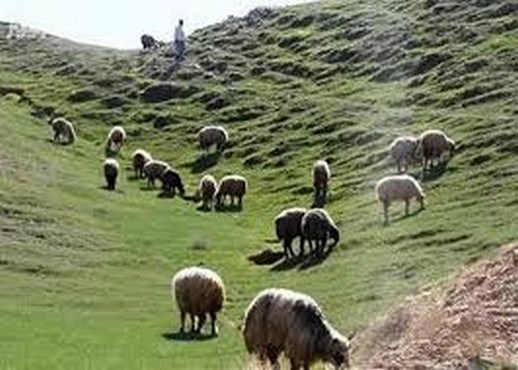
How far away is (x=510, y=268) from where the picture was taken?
23.8 m

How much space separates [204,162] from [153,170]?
10.0 m

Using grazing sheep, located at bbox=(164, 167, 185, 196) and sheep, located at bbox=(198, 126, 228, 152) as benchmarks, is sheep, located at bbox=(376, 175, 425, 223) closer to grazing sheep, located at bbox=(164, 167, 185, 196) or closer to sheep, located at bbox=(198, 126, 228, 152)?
grazing sheep, located at bbox=(164, 167, 185, 196)

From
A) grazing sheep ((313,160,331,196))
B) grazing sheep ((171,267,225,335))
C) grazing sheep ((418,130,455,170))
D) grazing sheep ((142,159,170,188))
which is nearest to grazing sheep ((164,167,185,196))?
grazing sheep ((142,159,170,188))

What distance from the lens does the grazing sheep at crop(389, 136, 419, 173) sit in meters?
69.1

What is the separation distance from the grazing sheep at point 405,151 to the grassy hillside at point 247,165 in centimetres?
141

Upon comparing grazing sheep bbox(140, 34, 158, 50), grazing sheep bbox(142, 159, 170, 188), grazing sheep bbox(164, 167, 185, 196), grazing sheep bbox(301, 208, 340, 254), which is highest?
grazing sheep bbox(140, 34, 158, 50)

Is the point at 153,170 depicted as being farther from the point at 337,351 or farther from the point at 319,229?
the point at 337,351

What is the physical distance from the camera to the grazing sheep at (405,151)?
6906 centimetres

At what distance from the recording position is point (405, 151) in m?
69.2

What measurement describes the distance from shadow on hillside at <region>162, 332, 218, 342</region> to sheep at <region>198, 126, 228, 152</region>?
57490 mm

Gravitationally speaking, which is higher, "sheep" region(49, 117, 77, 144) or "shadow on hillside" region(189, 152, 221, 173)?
"sheep" region(49, 117, 77, 144)

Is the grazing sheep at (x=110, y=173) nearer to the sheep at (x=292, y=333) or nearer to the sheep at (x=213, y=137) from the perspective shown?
the sheep at (x=213, y=137)

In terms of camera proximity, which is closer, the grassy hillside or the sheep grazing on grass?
the grassy hillside

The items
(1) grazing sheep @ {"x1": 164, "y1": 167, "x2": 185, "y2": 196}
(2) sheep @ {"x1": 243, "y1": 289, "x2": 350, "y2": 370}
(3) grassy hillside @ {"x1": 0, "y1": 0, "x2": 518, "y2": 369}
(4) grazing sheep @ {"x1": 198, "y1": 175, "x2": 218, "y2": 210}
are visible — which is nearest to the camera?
(2) sheep @ {"x1": 243, "y1": 289, "x2": 350, "y2": 370}
